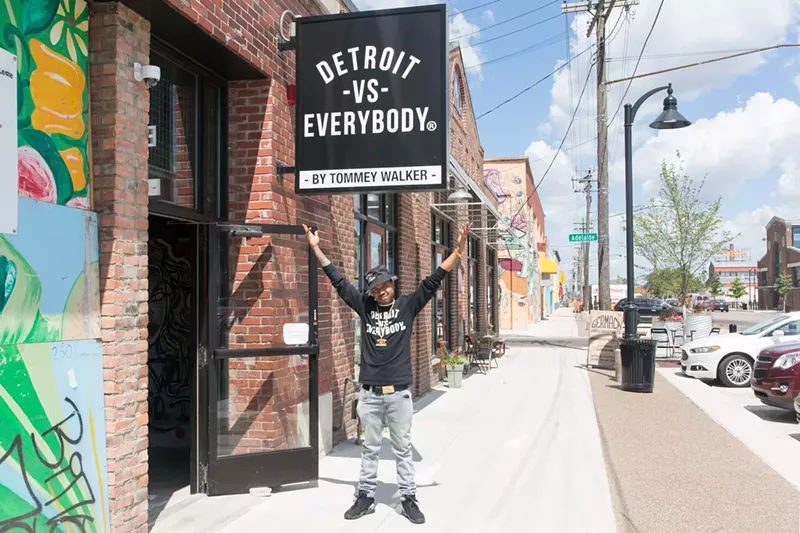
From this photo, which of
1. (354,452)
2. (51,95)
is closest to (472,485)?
(354,452)

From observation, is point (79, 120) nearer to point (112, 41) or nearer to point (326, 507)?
point (112, 41)

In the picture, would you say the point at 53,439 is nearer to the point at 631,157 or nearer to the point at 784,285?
the point at 631,157

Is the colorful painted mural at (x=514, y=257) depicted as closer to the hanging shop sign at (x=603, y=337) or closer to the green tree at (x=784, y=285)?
the hanging shop sign at (x=603, y=337)

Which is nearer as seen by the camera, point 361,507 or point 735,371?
point 361,507

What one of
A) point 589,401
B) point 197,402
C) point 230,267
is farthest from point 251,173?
point 589,401

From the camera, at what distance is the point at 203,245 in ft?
19.9

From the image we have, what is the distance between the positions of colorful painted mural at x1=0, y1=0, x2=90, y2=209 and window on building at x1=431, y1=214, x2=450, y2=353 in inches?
385

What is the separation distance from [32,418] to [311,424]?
2.90 meters

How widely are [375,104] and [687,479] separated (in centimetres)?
459

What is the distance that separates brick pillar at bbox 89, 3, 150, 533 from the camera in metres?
4.39

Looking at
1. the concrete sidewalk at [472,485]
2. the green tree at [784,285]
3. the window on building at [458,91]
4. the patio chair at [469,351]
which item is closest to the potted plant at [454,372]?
the concrete sidewalk at [472,485]

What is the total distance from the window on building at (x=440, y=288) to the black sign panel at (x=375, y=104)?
7738mm

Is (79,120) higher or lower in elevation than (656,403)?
higher

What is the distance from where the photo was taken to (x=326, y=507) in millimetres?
5629
